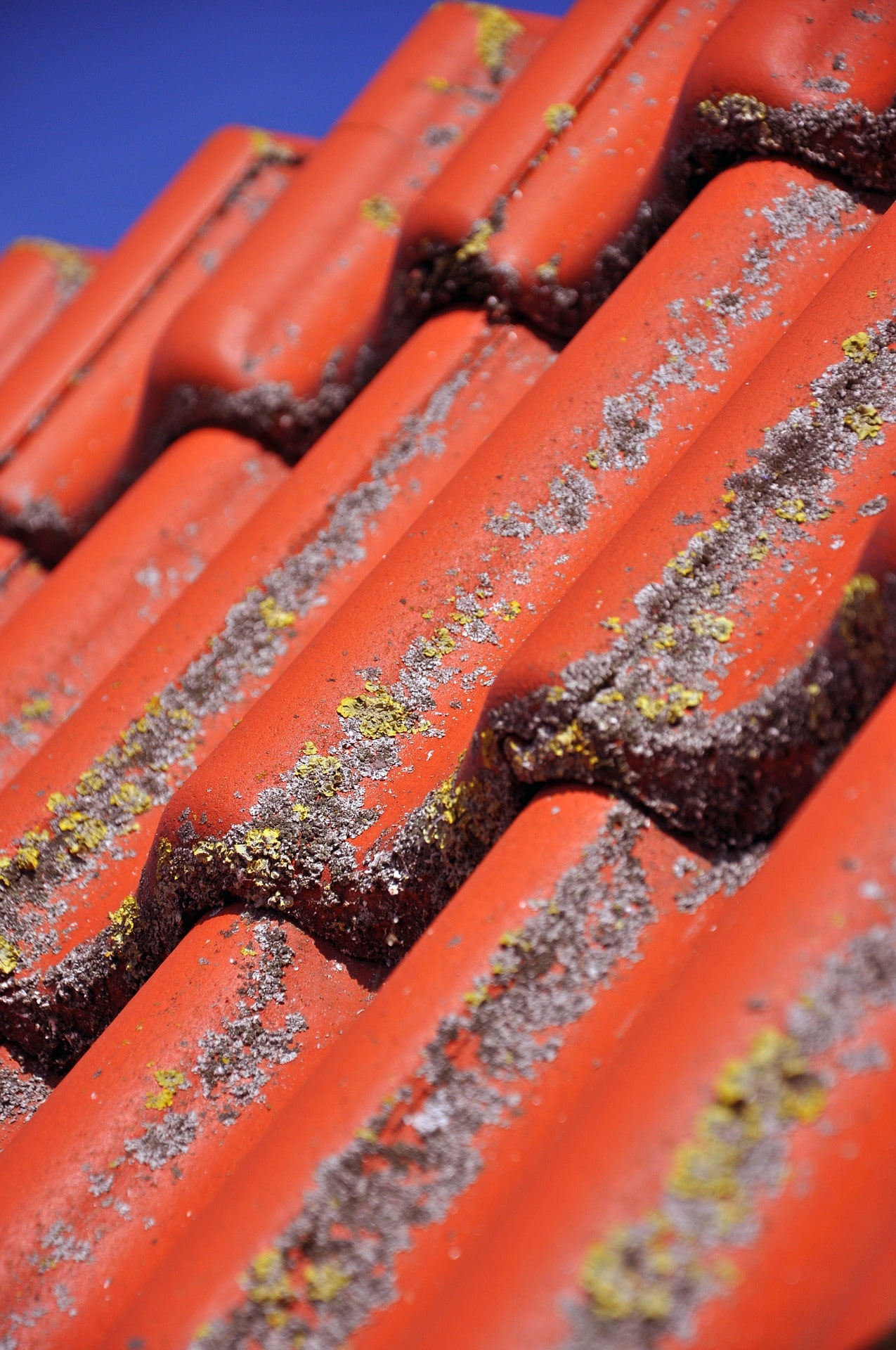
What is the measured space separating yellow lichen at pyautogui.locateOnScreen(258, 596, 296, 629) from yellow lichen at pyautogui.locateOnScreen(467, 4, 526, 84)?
1.15 metres

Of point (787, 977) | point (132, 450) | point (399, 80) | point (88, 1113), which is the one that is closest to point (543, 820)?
point (787, 977)

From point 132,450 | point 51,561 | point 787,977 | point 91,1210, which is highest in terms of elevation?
point 132,450

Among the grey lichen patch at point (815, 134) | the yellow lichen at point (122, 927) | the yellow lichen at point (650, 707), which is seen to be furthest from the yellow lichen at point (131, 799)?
the grey lichen patch at point (815, 134)

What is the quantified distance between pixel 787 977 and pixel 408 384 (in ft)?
2.95

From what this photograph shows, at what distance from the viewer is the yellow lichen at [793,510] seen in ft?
2.52

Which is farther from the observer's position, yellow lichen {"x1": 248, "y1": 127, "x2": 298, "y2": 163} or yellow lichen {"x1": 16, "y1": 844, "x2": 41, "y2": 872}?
yellow lichen {"x1": 248, "y1": 127, "x2": 298, "y2": 163}

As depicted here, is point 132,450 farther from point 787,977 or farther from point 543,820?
point 787,977

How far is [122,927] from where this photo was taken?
3.31 feet

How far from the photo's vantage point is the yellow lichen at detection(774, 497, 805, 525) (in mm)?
768

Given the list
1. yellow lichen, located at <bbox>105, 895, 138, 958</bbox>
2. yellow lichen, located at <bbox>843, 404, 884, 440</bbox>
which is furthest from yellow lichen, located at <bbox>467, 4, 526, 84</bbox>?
yellow lichen, located at <bbox>105, 895, 138, 958</bbox>

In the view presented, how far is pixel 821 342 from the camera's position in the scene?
0.84m

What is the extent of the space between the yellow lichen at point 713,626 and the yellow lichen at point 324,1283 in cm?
49

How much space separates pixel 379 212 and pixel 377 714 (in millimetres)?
1032

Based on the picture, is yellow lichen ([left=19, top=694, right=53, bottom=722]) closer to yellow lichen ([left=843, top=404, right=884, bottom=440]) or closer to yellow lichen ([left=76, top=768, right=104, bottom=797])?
yellow lichen ([left=76, top=768, right=104, bottom=797])
